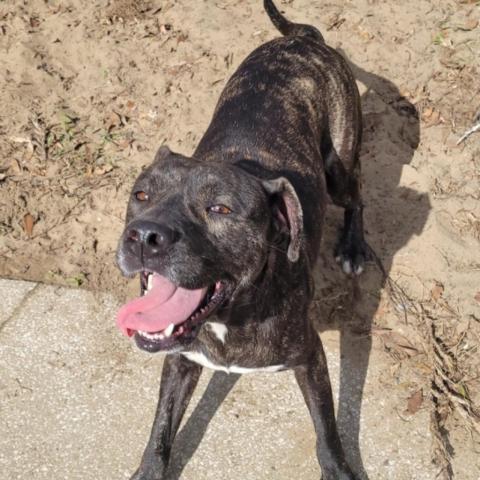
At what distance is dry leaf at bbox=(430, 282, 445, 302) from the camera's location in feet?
16.0

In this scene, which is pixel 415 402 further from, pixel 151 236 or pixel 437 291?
pixel 151 236

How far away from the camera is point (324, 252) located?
17.1 ft

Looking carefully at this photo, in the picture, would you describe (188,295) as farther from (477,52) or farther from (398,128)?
(477,52)

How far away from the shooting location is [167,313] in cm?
303

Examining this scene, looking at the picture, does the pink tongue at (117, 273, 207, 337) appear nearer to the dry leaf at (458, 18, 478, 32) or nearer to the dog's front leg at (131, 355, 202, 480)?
the dog's front leg at (131, 355, 202, 480)

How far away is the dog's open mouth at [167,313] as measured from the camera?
9.83ft

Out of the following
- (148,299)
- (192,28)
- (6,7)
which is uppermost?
(148,299)

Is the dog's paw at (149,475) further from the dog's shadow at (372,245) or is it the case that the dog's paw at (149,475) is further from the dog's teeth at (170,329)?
the dog's teeth at (170,329)

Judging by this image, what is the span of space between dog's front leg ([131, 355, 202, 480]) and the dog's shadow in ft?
0.59

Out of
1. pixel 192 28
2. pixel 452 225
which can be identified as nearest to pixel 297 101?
pixel 452 225

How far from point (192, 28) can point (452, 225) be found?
2.95 meters

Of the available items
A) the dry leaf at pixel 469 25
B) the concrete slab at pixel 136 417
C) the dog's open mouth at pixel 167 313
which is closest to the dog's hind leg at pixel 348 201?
the concrete slab at pixel 136 417

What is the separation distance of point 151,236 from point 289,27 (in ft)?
9.64

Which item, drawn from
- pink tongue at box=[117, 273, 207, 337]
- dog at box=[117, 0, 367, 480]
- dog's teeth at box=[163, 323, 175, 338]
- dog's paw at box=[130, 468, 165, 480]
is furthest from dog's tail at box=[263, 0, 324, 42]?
dog's paw at box=[130, 468, 165, 480]
